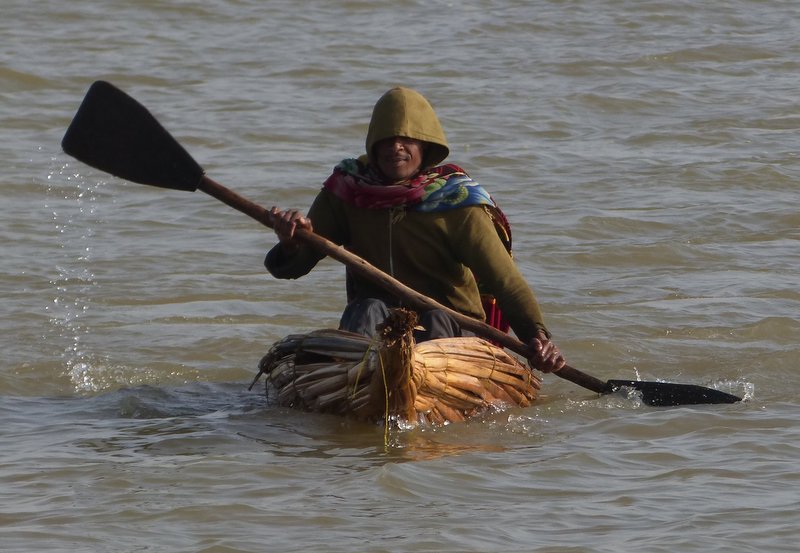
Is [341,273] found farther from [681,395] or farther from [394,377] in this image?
[394,377]

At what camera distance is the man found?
6352mm

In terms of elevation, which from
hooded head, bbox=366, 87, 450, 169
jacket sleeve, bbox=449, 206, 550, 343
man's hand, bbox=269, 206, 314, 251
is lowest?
jacket sleeve, bbox=449, 206, 550, 343

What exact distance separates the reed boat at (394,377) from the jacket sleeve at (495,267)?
6.4 inches

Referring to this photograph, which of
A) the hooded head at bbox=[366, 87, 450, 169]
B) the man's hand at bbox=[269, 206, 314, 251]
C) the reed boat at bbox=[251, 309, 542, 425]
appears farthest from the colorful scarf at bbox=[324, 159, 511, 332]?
the reed boat at bbox=[251, 309, 542, 425]

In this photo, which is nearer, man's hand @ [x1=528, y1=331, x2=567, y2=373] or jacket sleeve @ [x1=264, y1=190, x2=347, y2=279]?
man's hand @ [x1=528, y1=331, x2=567, y2=373]

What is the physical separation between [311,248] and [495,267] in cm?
74

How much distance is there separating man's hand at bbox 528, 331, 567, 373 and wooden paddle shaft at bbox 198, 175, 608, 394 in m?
0.03

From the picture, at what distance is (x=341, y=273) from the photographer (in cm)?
952

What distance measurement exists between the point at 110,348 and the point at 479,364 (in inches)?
102

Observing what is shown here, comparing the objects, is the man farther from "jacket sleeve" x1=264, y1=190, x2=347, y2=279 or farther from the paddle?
the paddle

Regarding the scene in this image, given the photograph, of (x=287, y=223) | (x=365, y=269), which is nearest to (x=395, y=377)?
(x=365, y=269)

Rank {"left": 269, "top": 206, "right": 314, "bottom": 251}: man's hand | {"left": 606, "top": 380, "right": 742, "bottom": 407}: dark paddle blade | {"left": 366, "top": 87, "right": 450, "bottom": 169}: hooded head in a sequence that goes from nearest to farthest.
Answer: {"left": 269, "top": 206, "right": 314, "bottom": 251}: man's hand, {"left": 366, "top": 87, "right": 450, "bottom": 169}: hooded head, {"left": 606, "top": 380, "right": 742, "bottom": 407}: dark paddle blade

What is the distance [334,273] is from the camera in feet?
31.2

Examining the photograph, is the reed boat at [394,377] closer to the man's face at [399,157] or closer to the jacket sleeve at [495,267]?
the jacket sleeve at [495,267]
